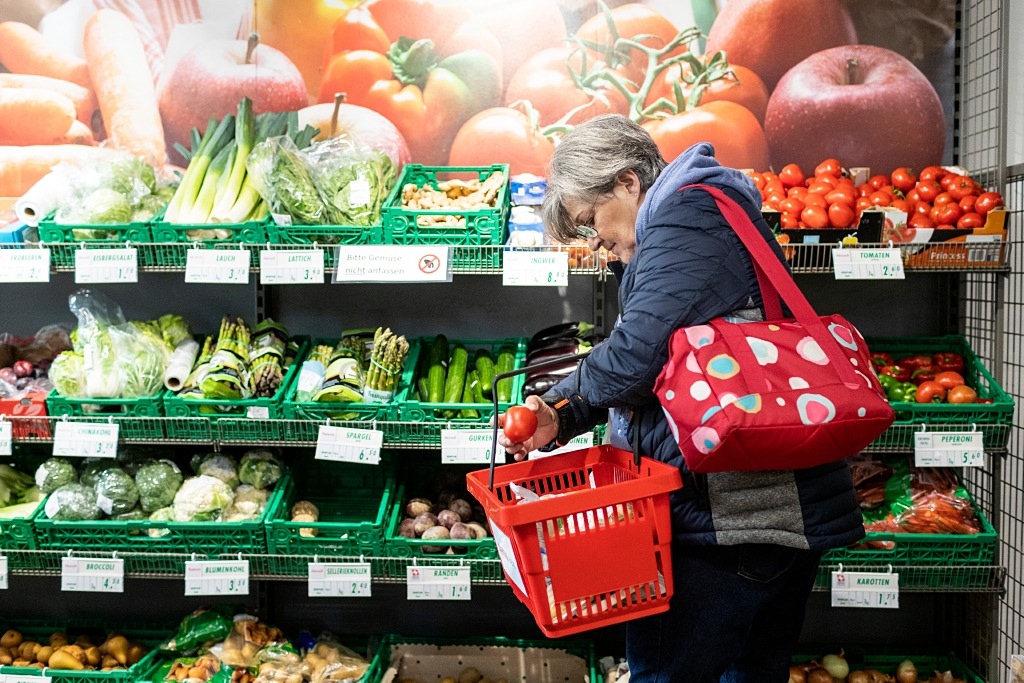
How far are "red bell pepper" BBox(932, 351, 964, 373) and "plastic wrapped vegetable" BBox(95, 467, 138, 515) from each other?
2.84m

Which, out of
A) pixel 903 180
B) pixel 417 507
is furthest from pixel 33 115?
pixel 903 180

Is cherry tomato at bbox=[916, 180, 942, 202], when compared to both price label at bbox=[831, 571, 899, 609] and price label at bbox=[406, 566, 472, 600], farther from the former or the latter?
price label at bbox=[406, 566, 472, 600]

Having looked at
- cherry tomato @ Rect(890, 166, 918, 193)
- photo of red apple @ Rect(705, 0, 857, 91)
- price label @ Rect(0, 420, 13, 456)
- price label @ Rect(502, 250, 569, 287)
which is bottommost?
price label @ Rect(0, 420, 13, 456)

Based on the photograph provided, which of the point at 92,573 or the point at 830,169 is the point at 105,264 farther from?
the point at 830,169

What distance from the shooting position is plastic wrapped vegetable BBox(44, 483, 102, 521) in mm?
2965

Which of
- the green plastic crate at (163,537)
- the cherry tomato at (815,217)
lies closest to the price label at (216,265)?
the green plastic crate at (163,537)

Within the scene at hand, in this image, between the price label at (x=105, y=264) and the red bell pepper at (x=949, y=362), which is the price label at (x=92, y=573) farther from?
the red bell pepper at (x=949, y=362)

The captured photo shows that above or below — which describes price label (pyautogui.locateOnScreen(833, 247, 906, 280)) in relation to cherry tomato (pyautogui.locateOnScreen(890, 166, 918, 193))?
below

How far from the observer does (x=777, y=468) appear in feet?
5.52

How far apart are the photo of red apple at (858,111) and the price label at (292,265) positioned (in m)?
1.77

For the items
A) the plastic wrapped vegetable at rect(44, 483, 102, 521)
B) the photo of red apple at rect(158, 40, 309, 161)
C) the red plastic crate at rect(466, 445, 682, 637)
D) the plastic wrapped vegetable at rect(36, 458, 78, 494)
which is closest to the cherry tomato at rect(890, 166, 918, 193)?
the red plastic crate at rect(466, 445, 682, 637)

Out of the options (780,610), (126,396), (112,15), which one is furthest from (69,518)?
(780,610)

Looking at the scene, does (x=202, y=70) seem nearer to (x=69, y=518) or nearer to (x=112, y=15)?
(x=112, y=15)

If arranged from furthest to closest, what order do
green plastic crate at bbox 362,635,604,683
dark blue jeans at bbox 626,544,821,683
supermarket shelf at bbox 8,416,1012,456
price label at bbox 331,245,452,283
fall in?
green plastic crate at bbox 362,635,604,683
supermarket shelf at bbox 8,416,1012,456
price label at bbox 331,245,452,283
dark blue jeans at bbox 626,544,821,683
